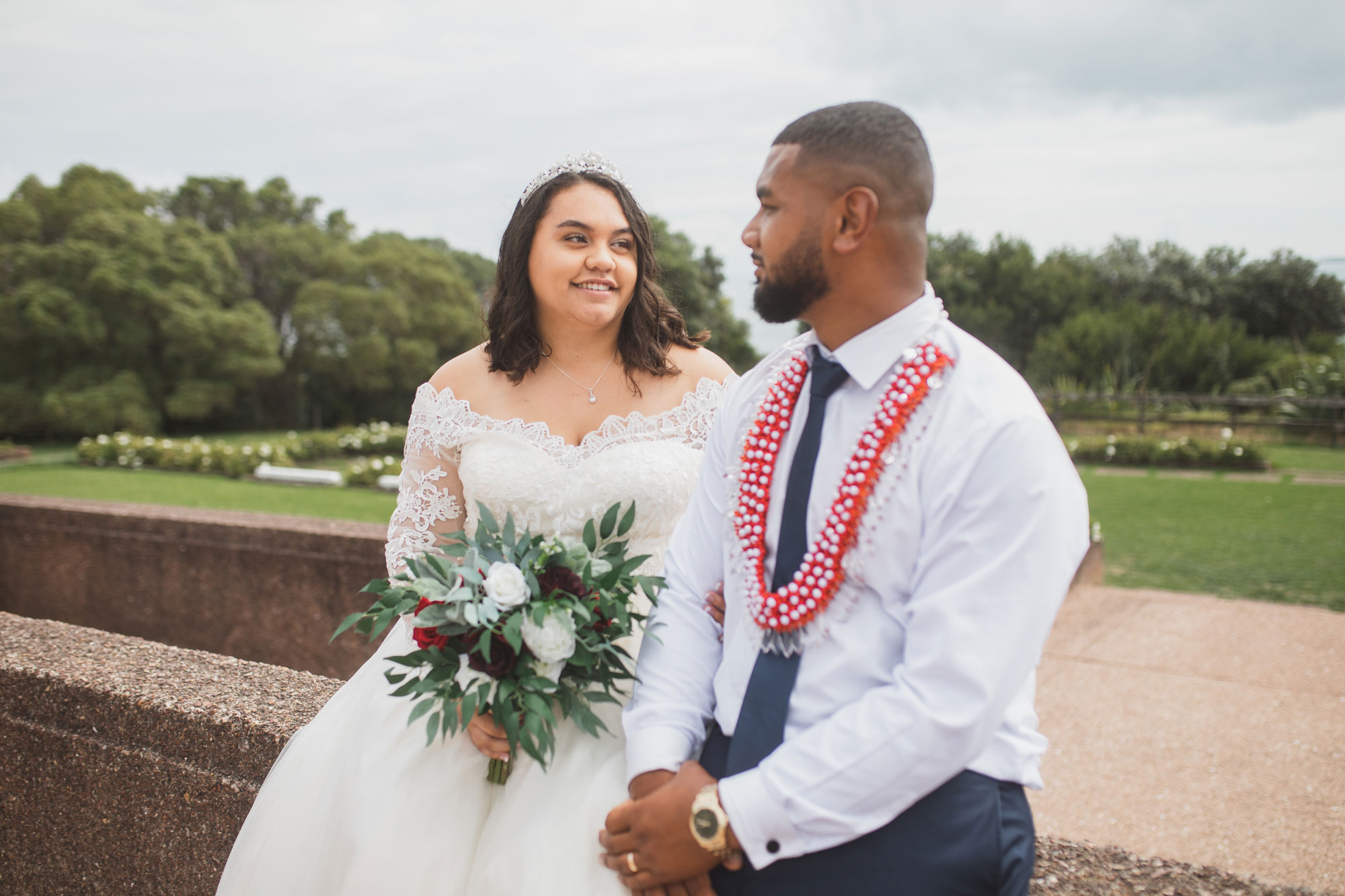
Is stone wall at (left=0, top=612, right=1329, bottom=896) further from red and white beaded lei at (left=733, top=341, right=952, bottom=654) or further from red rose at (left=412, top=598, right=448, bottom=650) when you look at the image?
red and white beaded lei at (left=733, top=341, right=952, bottom=654)

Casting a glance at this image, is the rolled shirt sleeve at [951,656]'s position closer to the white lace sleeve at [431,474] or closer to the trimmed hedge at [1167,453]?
the white lace sleeve at [431,474]

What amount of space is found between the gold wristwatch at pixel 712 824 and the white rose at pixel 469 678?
0.48 m

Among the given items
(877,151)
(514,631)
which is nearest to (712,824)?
(514,631)

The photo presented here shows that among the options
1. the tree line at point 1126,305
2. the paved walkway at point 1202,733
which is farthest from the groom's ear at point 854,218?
the tree line at point 1126,305

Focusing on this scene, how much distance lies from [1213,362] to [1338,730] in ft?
84.0

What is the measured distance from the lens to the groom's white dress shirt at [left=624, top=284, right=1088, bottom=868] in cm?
127

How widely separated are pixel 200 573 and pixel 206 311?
1778cm

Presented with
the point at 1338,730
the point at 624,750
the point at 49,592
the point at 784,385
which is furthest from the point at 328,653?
the point at 1338,730

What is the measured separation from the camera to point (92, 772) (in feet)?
8.27

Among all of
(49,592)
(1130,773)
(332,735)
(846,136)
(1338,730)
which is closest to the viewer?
(846,136)

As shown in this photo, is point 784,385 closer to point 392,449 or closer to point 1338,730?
point 1338,730

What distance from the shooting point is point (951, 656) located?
1.27m

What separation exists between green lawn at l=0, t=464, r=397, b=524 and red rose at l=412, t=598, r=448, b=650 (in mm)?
7374

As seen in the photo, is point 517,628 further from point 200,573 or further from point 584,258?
point 200,573
